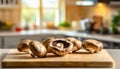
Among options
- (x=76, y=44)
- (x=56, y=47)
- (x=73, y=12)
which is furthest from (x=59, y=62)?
(x=73, y=12)

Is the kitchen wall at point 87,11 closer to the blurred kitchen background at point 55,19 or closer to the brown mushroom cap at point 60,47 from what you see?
the blurred kitchen background at point 55,19

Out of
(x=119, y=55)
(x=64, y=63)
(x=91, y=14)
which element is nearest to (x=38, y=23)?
(x=91, y=14)

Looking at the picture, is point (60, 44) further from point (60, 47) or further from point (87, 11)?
point (87, 11)

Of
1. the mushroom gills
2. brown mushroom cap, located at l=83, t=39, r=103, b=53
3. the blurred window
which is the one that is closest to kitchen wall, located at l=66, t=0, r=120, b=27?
the blurred window

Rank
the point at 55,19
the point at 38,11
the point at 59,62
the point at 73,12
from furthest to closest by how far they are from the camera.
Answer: the point at 55,19, the point at 38,11, the point at 73,12, the point at 59,62

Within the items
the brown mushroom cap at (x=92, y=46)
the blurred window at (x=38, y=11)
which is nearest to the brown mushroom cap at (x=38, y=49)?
the brown mushroom cap at (x=92, y=46)

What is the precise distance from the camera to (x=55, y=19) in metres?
5.53

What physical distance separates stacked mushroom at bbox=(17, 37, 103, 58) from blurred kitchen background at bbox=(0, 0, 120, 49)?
2754 millimetres

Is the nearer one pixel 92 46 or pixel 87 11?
pixel 92 46

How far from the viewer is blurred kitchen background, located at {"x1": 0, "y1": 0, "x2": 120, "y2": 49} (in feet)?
15.0

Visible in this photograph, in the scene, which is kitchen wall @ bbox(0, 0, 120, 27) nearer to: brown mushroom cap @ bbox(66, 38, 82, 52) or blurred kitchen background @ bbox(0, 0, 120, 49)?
blurred kitchen background @ bbox(0, 0, 120, 49)

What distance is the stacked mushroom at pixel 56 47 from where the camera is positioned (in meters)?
1.50

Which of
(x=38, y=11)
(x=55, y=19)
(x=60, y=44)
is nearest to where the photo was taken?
(x=60, y=44)

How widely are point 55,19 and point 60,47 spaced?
4.02 meters
